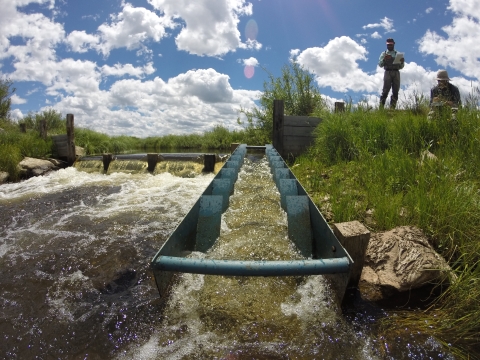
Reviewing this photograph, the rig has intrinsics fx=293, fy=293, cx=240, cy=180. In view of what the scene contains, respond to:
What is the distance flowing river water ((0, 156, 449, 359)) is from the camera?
1.76m

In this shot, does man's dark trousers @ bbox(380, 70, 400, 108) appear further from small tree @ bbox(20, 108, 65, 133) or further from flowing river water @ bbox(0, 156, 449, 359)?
small tree @ bbox(20, 108, 65, 133)

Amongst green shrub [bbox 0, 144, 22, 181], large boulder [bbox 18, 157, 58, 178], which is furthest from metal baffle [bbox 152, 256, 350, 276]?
large boulder [bbox 18, 157, 58, 178]

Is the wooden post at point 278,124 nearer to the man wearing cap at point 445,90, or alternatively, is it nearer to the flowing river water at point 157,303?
the man wearing cap at point 445,90

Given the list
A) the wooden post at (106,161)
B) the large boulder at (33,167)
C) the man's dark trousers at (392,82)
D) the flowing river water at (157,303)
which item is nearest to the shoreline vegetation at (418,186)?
the flowing river water at (157,303)

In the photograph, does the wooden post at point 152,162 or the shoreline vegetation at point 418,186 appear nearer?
the shoreline vegetation at point 418,186

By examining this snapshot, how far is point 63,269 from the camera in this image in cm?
298

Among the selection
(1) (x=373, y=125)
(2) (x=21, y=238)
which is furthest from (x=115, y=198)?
(1) (x=373, y=125)

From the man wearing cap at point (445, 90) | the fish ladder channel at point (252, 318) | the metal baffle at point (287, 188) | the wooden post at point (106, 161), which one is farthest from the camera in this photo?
the wooden post at point (106, 161)

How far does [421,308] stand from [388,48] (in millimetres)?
7863

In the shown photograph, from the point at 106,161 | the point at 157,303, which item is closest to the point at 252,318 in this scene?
the point at 157,303

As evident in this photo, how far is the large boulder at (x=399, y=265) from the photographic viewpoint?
2.06 m

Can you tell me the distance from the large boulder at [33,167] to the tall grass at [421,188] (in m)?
8.10

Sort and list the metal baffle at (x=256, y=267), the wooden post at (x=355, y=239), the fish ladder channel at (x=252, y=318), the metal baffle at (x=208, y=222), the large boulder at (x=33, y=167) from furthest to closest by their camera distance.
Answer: the large boulder at (x=33, y=167) → the metal baffle at (x=208, y=222) → the wooden post at (x=355, y=239) → the fish ladder channel at (x=252, y=318) → the metal baffle at (x=256, y=267)

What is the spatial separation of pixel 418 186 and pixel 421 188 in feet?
0.57
